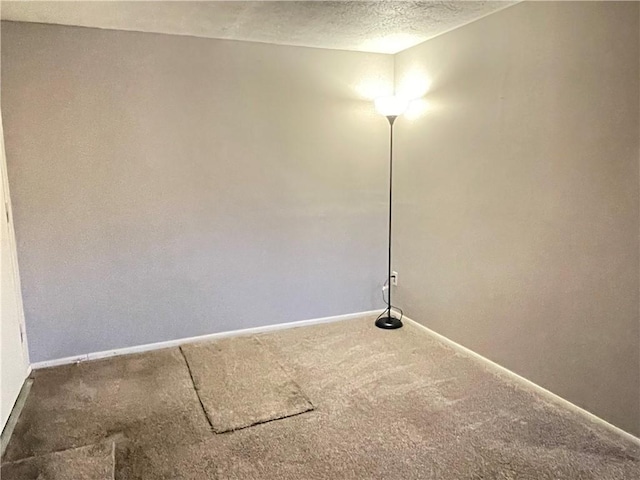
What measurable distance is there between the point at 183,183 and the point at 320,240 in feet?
3.87

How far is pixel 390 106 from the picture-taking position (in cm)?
357

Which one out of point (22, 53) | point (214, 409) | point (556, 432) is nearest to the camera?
point (556, 432)

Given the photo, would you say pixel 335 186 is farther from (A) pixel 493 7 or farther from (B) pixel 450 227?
(A) pixel 493 7

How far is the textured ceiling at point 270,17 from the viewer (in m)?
2.64

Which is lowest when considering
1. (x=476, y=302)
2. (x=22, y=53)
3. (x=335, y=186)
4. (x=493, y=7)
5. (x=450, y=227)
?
(x=476, y=302)

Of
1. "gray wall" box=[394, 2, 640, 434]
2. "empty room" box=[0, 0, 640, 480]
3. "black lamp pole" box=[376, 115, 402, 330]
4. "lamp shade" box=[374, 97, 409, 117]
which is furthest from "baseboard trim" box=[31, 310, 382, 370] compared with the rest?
"lamp shade" box=[374, 97, 409, 117]

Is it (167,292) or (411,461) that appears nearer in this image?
(411,461)

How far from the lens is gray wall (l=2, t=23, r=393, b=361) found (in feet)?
9.96

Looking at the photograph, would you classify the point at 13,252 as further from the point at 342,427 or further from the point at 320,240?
the point at 342,427

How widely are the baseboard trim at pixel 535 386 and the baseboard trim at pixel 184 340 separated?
74cm

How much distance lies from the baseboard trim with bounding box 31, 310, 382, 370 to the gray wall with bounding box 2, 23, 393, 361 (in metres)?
0.04

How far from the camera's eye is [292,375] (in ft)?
9.96

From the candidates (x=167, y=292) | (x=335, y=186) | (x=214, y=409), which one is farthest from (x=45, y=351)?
(x=335, y=186)

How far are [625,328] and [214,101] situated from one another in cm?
288
